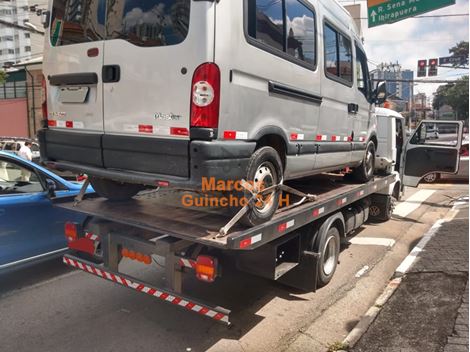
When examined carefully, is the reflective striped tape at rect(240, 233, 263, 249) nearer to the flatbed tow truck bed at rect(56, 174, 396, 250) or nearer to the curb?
the flatbed tow truck bed at rect(56, 174, 396, 250)

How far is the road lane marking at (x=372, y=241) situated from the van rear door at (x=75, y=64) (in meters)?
4.84

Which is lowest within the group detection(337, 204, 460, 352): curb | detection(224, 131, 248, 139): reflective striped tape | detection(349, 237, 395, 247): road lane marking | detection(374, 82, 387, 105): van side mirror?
detection(349, 237, 395, 247): road lane marking

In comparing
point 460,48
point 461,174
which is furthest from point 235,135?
point 460,48

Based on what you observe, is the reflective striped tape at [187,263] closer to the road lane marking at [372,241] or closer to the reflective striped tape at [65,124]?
the reflective striped tape at [65,124]

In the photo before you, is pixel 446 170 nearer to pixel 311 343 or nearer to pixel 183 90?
pixel 311 343

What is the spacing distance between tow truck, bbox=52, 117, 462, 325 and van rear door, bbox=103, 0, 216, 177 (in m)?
0.58

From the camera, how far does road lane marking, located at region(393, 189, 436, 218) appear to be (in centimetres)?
969

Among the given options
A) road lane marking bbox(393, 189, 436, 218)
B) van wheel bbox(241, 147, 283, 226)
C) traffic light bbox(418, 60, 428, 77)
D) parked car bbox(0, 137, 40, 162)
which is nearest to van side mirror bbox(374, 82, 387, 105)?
road lane marking bbox(393, 189, 436, 218)

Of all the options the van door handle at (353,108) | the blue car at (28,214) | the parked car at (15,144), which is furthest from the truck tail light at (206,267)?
the parked car at (15,144)

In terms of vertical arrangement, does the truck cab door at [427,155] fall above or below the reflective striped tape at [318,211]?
above

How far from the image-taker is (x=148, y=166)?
10.7 feet

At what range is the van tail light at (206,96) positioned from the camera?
9.76 feet

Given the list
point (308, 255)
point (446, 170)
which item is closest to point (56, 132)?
point (308, 255)

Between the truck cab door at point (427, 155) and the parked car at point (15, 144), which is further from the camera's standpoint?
the parked car at point (15, 144)
